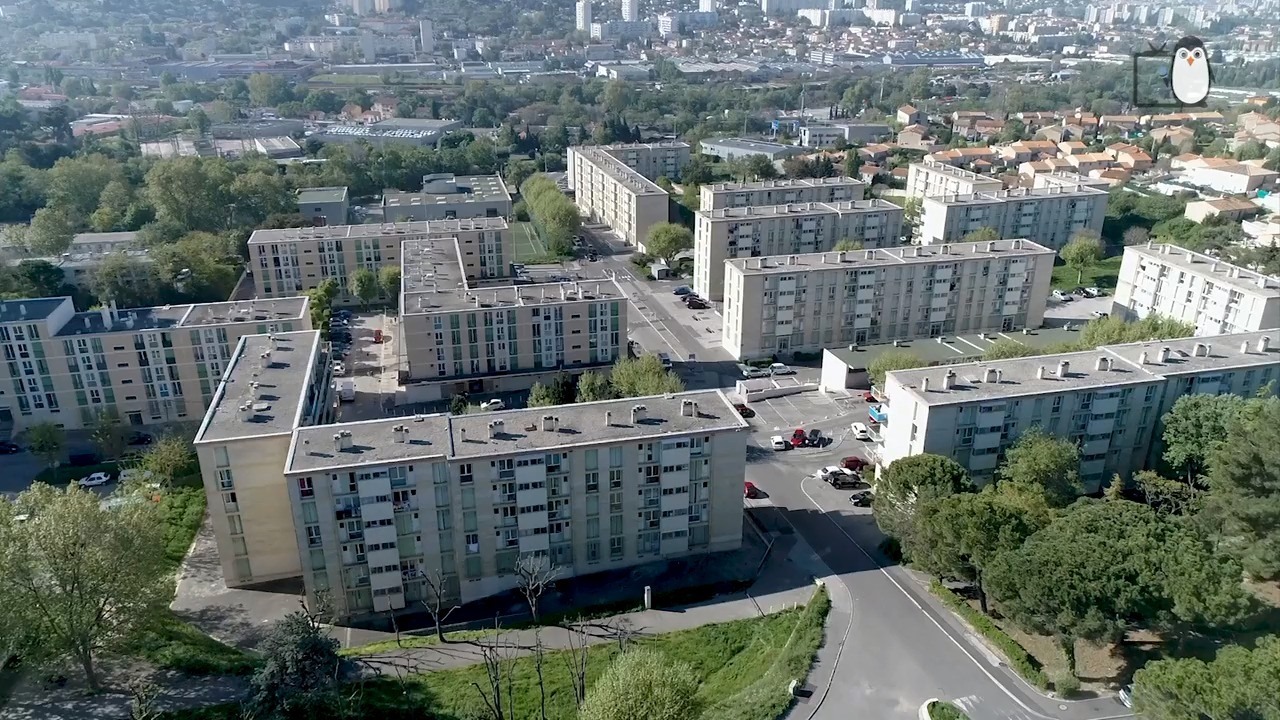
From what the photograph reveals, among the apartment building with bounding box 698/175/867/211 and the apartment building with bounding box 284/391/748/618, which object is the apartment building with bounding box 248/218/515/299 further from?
the apartment building with bounding box 284/391/748/618

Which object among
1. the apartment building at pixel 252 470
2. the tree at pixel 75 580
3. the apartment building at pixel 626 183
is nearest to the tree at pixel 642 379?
the apartment building at pixel 252 470

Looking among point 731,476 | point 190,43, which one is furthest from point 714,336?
point 190,43

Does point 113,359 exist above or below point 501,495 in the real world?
below

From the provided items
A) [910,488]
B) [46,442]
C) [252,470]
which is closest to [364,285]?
[46,442]

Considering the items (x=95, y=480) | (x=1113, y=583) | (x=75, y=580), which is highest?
(x=75, y=580)

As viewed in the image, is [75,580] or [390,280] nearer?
[75,580]

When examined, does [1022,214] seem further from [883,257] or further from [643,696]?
[643,696]
